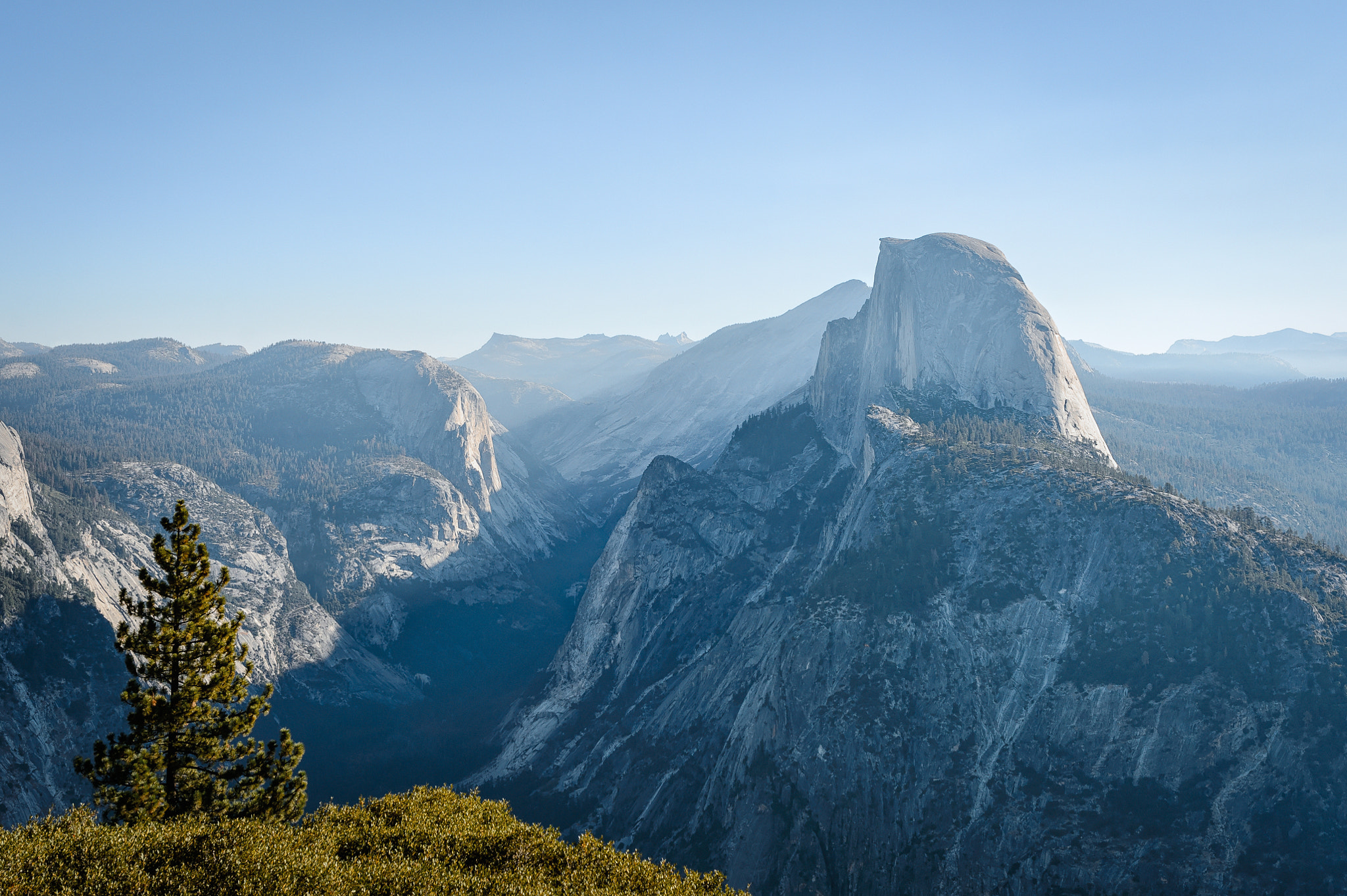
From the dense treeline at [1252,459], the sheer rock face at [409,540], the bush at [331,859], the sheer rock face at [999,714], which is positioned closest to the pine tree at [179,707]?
the bush at [331,859]

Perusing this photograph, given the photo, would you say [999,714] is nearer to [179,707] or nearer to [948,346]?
[179,707]

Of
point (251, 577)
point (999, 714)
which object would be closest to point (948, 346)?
point (999, 714)

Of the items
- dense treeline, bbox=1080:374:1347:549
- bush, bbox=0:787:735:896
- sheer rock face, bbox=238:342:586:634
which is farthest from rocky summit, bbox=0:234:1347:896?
bush, bbox=0:787:735:896

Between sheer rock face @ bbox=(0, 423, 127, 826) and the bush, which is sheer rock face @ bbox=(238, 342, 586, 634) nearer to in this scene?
sheer rock face @ bbox=(0, 423, 127, 826)

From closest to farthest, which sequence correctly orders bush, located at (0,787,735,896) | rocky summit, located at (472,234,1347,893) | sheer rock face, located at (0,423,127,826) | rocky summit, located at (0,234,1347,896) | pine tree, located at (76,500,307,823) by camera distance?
bush, located at (0,787,735,896) < pine tree, located at (76,500,307,823) < rocky summit, located at (472,234,1347,893) < rocky summit, located at (0,234,1347,896) < sheer rock face, located at (0,423,127,826)

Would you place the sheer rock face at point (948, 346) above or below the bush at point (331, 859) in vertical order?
above

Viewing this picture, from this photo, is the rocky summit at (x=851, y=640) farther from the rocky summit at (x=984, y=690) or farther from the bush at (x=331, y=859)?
the bush at (x=331, y=859)
